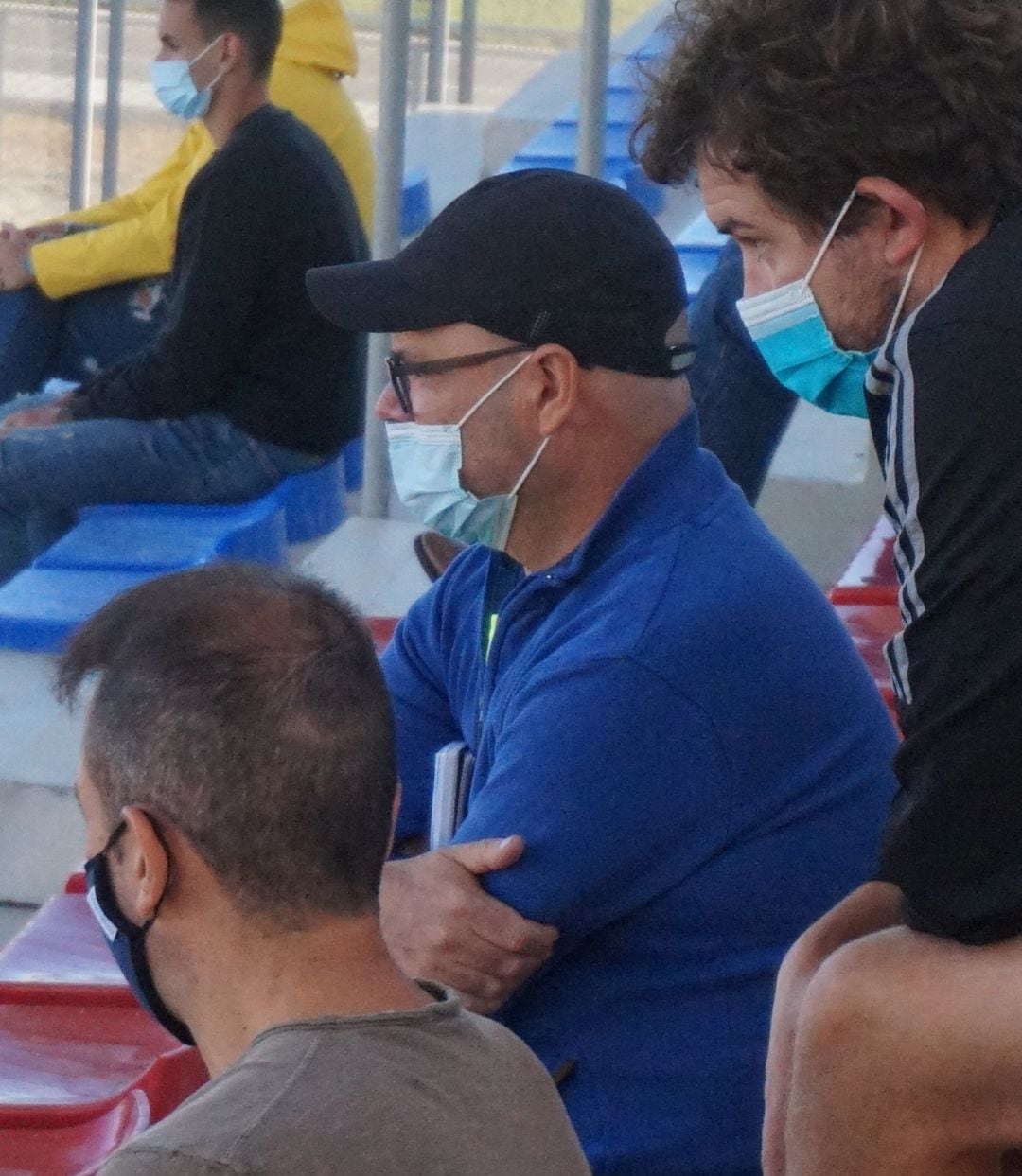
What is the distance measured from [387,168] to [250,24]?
472 mm

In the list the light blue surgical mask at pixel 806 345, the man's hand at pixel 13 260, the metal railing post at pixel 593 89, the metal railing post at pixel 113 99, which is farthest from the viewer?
the metal railing post at pixel 113 99

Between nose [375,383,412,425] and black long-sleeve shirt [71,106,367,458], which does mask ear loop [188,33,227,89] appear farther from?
nose [375,383,412,425]

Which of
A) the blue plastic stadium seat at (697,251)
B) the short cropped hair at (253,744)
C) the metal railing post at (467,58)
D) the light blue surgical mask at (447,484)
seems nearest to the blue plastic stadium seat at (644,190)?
the blue plastic stadium seat at (697,251)

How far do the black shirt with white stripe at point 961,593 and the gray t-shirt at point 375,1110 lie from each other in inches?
14.9

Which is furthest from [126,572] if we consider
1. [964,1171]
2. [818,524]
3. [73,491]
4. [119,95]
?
[119,95]

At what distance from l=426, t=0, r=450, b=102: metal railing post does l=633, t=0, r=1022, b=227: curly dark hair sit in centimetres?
731

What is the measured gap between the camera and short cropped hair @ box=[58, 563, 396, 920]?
142 centimetres

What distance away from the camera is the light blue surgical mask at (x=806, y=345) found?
1.81 metres

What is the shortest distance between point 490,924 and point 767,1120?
31 centimetres

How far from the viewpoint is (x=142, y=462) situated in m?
4.47

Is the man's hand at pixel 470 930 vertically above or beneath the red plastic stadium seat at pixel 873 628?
above

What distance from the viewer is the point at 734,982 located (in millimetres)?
1860

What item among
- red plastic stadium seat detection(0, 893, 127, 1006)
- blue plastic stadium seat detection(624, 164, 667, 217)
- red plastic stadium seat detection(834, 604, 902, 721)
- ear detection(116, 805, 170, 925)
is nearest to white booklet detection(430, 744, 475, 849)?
ear detection(116, 805, 170, 925)

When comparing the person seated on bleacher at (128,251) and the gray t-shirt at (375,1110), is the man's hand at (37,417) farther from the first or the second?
the gray t-shirt at (375,1110)
